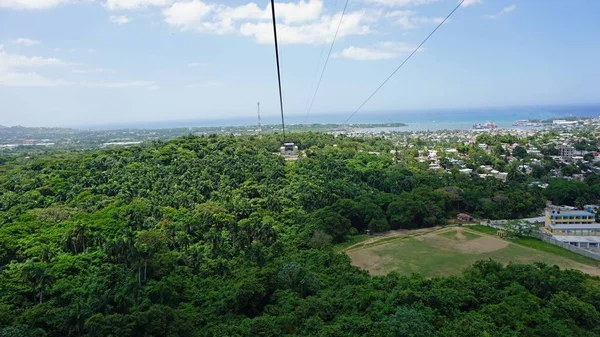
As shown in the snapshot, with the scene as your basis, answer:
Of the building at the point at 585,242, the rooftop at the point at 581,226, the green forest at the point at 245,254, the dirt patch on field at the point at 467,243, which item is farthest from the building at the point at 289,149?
the building at the point at 585,242

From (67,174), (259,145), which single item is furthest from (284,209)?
(259,145)

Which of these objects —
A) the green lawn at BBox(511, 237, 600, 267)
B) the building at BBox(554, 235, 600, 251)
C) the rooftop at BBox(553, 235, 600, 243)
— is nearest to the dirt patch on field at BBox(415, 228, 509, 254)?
the green lawn at BBox(511, 237, 600, 267)

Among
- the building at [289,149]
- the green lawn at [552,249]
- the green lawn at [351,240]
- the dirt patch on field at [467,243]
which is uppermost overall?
the building at [289,149]

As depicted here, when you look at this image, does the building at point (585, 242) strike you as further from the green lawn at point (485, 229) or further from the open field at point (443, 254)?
the green lawn at point (485, 229)

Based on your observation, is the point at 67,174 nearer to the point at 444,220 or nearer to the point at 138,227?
the point at 138,227

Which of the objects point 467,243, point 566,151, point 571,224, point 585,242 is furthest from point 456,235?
point 566,151

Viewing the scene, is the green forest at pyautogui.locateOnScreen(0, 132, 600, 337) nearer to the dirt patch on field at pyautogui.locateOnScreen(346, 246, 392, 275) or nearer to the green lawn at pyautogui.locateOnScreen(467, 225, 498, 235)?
the dirt patch on field at pyautogui.locateOnScreen(346, 246, 392, 275)
